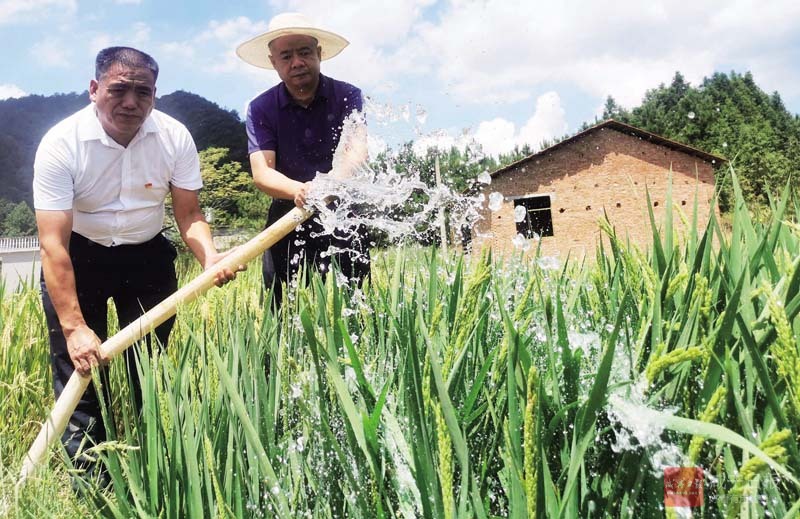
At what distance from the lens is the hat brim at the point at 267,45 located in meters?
2.77

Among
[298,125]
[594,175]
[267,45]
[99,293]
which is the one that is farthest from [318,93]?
[594,175]

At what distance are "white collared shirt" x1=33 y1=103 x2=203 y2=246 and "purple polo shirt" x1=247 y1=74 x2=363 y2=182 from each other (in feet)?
1.24

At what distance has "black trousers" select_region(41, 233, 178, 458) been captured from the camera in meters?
2.52

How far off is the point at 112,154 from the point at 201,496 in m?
1.93

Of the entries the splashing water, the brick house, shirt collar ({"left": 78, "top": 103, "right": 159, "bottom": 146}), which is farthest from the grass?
the brick house

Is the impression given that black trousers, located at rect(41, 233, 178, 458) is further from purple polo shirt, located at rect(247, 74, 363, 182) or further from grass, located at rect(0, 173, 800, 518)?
grass, located at rect(0, 173, 800, 518)

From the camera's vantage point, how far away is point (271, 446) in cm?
98

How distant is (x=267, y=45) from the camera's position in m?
3.25

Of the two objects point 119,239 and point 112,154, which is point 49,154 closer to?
point 112,154

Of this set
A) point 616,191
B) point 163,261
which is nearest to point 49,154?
point 163,261

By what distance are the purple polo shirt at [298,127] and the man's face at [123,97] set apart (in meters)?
0.63

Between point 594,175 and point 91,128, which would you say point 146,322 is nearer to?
point 91,128

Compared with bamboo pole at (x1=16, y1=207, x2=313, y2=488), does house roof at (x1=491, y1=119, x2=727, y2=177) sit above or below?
above

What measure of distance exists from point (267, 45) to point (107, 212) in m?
1.31
